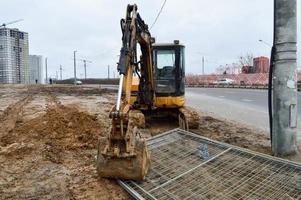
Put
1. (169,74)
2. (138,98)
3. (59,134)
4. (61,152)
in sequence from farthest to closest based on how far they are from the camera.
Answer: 1. (169,74)
2. (138,98)
3. (59,134)
4. (61,152)

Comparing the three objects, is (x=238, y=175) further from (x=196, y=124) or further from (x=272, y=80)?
(x=196, y=124)

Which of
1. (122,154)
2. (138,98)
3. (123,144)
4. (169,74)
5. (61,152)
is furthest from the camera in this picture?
(169,74)

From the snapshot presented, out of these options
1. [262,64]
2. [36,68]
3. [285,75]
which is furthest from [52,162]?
[36,68]

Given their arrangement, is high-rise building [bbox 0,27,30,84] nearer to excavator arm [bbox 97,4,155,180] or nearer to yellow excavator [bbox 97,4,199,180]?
yellow excavator [bbox 97,4,199,180]

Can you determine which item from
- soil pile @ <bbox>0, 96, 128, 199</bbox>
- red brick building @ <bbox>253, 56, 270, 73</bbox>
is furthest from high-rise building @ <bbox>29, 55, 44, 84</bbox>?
soil pile @ <bbox>0, 96, 128, 199</bbox>

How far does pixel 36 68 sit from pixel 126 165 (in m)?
121

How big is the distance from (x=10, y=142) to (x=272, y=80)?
20.2 feet

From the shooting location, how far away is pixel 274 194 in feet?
16.7

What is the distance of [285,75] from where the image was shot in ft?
23.5

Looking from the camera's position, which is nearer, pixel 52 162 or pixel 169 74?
pixel 52 162

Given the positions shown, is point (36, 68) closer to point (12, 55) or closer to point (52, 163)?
point (12, 55)

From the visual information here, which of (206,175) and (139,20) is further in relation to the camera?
(139,20)

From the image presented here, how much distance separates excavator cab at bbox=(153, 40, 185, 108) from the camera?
10891 millimetres

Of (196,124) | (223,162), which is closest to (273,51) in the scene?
(223,162)
